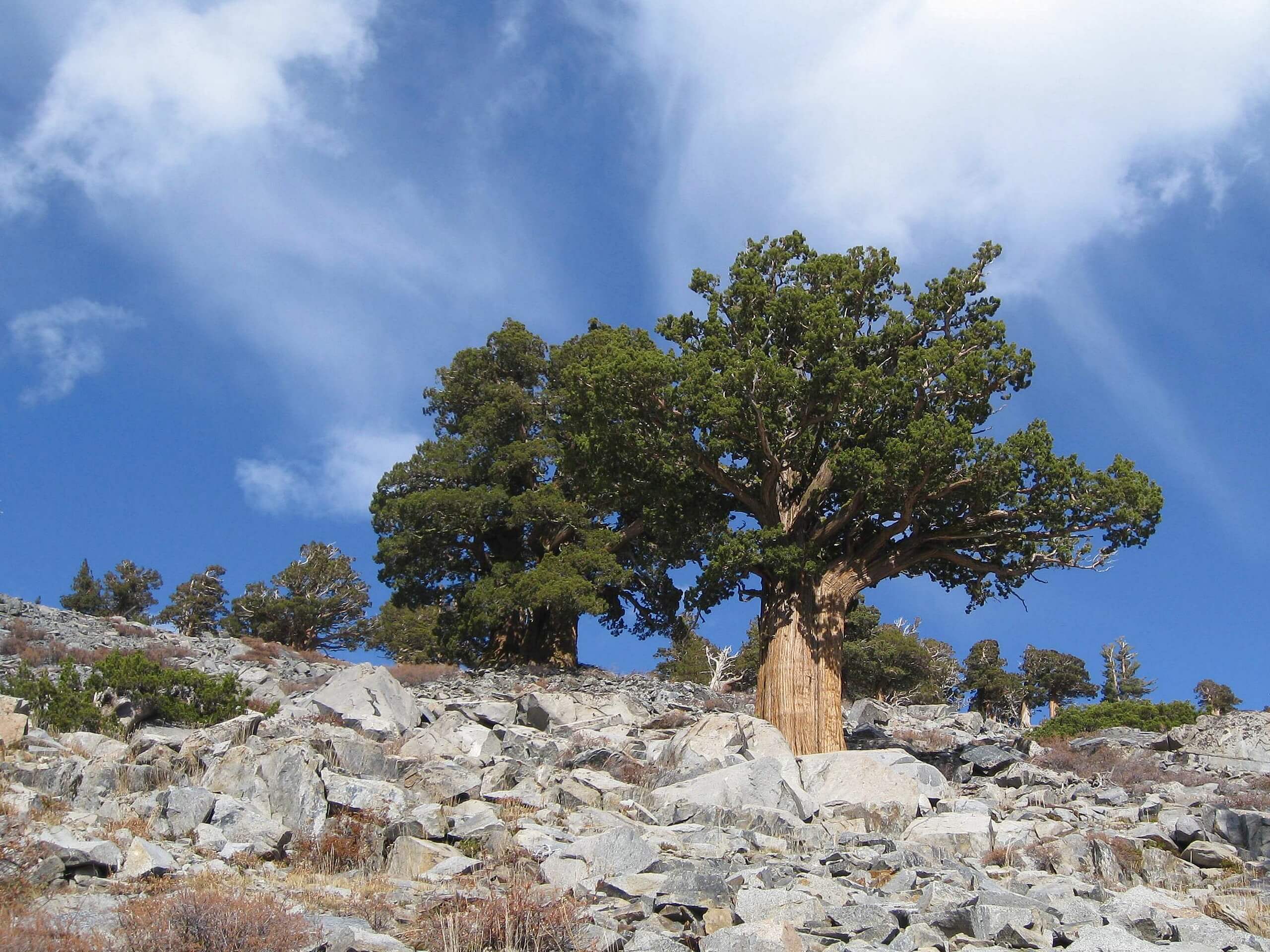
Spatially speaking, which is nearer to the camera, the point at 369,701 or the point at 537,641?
the point at 369,701

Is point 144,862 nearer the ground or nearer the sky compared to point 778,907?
nearer the sky

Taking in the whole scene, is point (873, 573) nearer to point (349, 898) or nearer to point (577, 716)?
point (577, 716)

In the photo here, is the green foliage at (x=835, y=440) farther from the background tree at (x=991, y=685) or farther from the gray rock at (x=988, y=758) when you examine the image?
the background tree at (x=991, y=685)

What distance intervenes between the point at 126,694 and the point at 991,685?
37141 millimetres

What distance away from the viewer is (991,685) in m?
42.8

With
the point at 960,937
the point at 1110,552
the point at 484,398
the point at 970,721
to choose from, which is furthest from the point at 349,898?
the point at 484,398

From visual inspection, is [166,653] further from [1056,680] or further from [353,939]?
[1056,680]

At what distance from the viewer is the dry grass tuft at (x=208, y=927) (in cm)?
519

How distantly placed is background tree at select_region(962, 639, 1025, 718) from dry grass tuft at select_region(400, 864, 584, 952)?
39.4 m

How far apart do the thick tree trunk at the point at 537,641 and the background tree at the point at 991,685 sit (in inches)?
813

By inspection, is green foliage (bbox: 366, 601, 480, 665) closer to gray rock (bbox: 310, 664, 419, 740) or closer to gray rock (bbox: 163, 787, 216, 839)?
gray rock (bbox: 310, 664, 419, 740)

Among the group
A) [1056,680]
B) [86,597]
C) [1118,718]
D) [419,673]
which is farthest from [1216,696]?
[86,597]

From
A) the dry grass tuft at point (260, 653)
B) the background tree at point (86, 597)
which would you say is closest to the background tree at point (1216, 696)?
the dry grass tuft at point (260, 653)

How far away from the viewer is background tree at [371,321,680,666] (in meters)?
28.4
